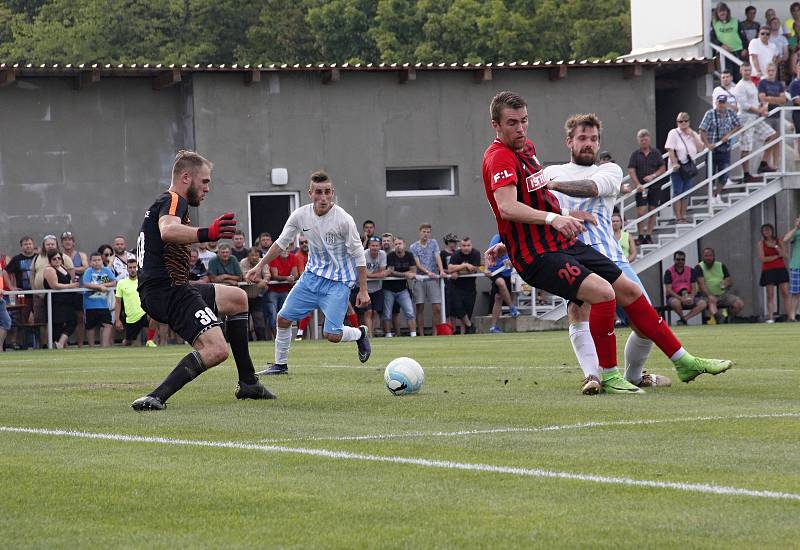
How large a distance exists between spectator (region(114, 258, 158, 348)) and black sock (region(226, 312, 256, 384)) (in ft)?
47.9

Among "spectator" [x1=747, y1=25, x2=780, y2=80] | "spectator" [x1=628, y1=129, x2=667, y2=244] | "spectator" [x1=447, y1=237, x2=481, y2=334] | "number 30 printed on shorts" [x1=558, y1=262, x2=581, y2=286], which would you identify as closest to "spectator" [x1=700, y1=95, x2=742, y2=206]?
"spectator" [x1=628, y1=129, x2=667, y2=244]

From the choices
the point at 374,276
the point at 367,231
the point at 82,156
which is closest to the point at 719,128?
the point at 367,231

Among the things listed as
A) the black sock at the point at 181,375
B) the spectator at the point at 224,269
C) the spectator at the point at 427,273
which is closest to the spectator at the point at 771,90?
the spectator at the point at 427,273

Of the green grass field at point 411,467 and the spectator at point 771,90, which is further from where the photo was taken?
the spectator at point 771,90

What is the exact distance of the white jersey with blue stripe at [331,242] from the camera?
579 inches

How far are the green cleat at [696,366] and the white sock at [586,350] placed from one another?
0.67 metres

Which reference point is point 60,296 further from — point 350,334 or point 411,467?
point 411,467

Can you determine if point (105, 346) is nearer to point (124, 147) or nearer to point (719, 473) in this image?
point (124, 147)

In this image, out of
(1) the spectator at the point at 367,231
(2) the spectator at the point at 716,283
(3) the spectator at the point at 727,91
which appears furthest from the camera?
(2) the spectator at the point at 716,283

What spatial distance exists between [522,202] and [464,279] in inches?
705

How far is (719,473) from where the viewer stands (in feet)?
20.0

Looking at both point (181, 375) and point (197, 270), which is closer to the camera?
point (181, 375)

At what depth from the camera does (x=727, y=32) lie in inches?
1233

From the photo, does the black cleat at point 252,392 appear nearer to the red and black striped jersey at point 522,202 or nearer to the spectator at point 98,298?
the red and black striped jersey at point 522,202
